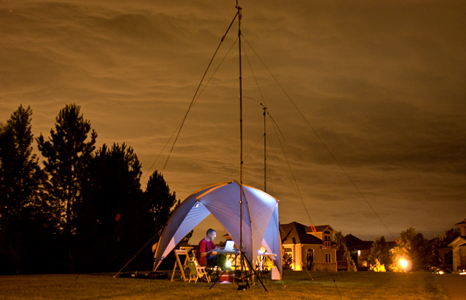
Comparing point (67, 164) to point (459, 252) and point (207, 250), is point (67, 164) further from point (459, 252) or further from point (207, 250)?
point (459, 252)

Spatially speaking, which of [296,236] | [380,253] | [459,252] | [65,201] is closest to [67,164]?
[65,201]

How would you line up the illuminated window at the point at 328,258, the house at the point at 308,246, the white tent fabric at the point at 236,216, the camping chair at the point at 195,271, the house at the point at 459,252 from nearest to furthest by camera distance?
the white tent fabric at the point at 236,216
the camping chair at the point at 195,271
the house at the point at 459,252
the house at the point at 308,246
the illuminated window at the point at 328,258

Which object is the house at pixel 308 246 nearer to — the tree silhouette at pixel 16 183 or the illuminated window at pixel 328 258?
the illuminated window at pixel 328 258

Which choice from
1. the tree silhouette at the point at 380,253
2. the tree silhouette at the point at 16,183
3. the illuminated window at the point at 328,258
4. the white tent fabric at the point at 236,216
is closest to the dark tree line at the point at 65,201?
the tree silhouette at the point at 16,183

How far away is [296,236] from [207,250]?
38239 mm

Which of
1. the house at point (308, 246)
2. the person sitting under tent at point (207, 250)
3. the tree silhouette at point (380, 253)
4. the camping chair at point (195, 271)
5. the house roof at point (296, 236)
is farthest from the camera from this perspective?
the tree silhouette at point (380, 253)

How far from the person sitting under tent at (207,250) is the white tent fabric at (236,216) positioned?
2.51 feet

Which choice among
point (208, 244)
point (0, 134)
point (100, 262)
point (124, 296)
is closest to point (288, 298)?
point (124, 296)

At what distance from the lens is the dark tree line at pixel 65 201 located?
2588cm

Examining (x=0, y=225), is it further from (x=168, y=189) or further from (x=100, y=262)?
(x=168, y=189)

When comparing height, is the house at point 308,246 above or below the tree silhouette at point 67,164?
below

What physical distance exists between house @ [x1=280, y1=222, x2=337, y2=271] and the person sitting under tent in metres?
34.3

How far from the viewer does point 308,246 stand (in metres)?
49.4

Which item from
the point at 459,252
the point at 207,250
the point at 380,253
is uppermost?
the point at 207,250
